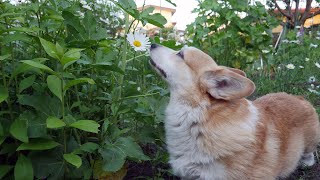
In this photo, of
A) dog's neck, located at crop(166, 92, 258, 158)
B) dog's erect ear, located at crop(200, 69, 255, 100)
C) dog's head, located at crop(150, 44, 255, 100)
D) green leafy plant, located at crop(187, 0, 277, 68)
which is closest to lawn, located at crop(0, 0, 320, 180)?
dog's head, located at crop(150, 44, 255, 100)

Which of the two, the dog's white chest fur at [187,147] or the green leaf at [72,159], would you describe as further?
the dog's white chest fur at [187,147]

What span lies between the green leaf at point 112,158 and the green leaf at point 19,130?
524 mm

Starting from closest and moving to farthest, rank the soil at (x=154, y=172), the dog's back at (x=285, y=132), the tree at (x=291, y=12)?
the dog's back at (x=285, y=132) < the soil at (x=154, y=172) < the tree at (x=291, y=12)

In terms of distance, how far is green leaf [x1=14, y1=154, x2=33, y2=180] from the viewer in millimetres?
2285

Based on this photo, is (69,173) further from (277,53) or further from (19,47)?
(277,53)

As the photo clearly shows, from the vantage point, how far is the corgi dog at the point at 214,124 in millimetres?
2672

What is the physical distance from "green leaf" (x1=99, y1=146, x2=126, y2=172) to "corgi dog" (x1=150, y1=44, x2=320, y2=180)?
510 millimetres

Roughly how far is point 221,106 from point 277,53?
466 centimetres

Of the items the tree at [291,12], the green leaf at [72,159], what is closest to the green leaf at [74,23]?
the green leaf at [72,159]

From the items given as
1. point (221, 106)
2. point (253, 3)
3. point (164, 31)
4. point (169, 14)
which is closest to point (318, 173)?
point (221, 106)

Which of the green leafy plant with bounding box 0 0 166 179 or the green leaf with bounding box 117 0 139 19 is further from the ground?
the green leaf with bounding box 117 0 139 19

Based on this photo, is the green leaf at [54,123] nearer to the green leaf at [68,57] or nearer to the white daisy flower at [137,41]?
the green leaf at [68,57]

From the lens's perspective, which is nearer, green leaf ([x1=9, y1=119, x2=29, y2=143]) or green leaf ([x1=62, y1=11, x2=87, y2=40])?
green leaf ([x1=9, y1=119, x2=29, y2=143])

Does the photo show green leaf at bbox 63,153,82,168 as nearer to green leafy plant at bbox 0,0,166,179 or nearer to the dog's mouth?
green leafy plant at bbox 0,0,166,179
